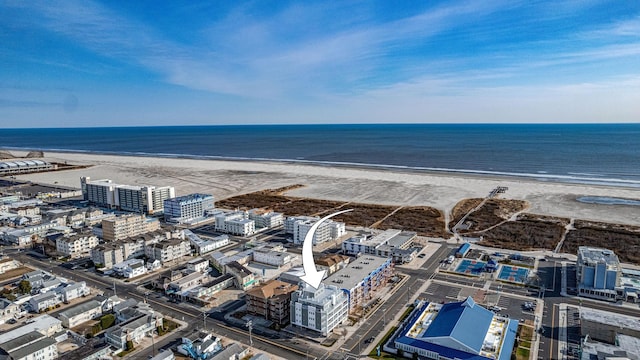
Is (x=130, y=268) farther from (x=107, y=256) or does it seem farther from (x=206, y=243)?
(x=206, y=243)

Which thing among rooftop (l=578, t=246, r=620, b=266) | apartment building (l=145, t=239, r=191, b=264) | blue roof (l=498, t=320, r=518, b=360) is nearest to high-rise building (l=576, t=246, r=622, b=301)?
rooftop (l=578, t=246, r=620, b=266)

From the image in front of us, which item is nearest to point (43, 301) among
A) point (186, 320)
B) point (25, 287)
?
point (25, 287)

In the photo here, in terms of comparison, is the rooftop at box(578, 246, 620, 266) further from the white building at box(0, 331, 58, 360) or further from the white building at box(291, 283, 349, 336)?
the white building at box(0, 331, 58, 360)

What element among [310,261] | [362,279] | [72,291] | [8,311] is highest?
[310,261]

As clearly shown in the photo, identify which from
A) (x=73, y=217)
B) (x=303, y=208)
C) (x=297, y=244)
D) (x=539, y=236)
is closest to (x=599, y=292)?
(x=539, y=236)

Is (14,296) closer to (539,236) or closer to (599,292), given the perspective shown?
(599,292)

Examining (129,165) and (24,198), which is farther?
(129,165)

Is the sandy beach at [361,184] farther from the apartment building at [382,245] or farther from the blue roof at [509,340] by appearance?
the blue roof at [509,340]
